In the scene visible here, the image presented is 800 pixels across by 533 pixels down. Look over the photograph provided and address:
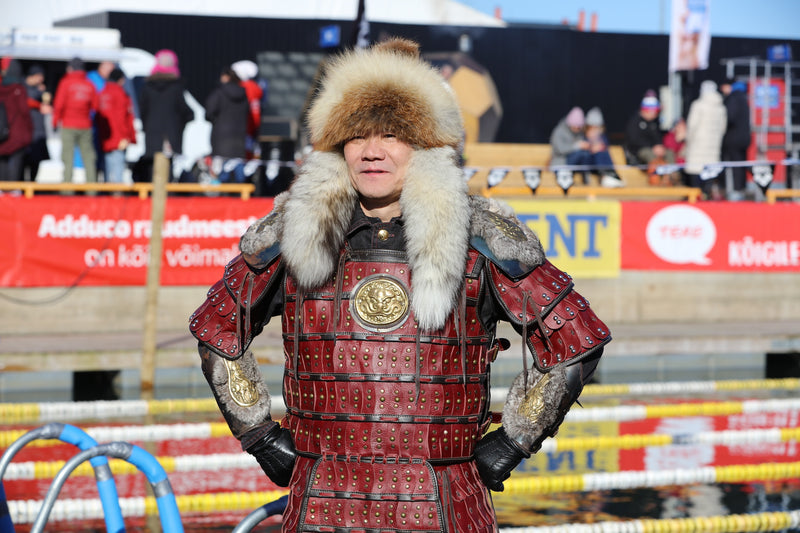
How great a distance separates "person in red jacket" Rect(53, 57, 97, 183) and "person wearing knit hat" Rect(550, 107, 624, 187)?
6.25 m

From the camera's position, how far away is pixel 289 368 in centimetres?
361

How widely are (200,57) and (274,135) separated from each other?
5.84 m

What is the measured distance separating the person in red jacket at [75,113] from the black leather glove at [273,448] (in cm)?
1047

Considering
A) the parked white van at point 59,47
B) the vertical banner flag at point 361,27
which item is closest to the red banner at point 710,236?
the vertical banner flag at point 361,27

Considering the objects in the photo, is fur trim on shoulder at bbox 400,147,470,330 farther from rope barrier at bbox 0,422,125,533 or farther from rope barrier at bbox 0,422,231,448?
rope barrier at bbox 0,422,231,448

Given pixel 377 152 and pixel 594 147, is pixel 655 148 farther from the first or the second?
pixel 377 152

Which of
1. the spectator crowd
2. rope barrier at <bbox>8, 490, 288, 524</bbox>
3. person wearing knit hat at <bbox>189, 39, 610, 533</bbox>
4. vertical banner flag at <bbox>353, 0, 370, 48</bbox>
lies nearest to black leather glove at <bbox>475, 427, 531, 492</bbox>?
person wearing knit hat at <bbox>189, 39, 610, 533</bbox>

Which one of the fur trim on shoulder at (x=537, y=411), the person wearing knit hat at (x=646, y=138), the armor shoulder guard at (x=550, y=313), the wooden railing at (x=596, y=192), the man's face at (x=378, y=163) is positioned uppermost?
the person wearing knit hat at (x=646, y=138)

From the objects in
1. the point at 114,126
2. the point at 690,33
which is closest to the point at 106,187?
the point at 114,126

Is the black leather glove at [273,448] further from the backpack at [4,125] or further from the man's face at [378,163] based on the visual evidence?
the backpack at [4,125]

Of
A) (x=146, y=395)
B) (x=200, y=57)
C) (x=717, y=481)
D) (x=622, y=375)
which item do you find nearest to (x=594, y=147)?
(x=622, y=375)

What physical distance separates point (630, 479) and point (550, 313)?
4442mm

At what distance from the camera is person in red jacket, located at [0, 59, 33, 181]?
1322 cm

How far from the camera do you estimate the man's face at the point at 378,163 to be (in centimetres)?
352
